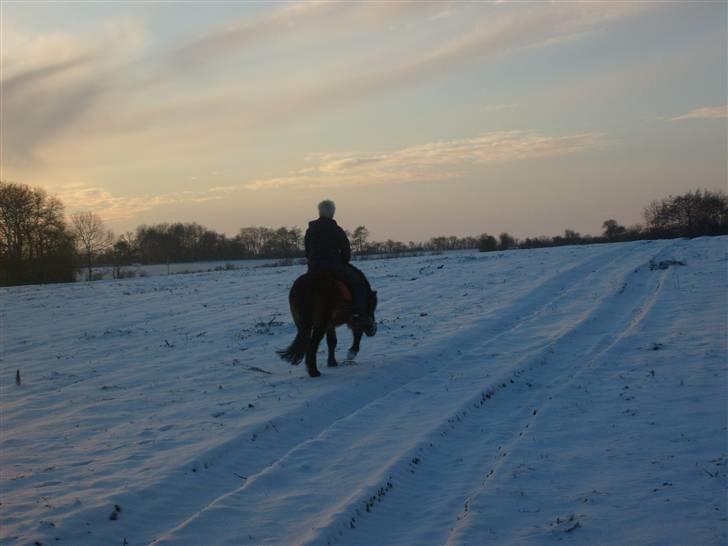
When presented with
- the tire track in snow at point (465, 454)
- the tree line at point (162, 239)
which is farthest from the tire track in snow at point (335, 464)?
the tree line at point (162, 239)

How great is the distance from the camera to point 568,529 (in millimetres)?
4398

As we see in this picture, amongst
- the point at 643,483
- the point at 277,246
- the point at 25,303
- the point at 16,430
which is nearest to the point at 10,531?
the point at 16,430

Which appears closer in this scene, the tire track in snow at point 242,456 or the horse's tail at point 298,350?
the tire track in snow at point 242,456

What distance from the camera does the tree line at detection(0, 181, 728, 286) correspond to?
5919cm

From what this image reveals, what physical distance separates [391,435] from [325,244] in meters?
3.72

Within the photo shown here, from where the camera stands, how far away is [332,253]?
9.61 m

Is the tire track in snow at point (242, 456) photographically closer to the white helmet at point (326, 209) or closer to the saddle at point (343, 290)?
the saddle at point (343, 290)

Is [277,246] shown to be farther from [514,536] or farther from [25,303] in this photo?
[514,536]

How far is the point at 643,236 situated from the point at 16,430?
2429 inches

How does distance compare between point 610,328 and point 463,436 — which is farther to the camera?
point 610,328

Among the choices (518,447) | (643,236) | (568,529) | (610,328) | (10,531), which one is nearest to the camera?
(568,529)

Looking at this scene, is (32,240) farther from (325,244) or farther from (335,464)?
(335,464)

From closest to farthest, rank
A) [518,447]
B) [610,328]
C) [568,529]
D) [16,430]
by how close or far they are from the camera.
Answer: [568,529], [518,447], [16,430], [610,328]

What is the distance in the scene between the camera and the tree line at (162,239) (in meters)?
59.2
